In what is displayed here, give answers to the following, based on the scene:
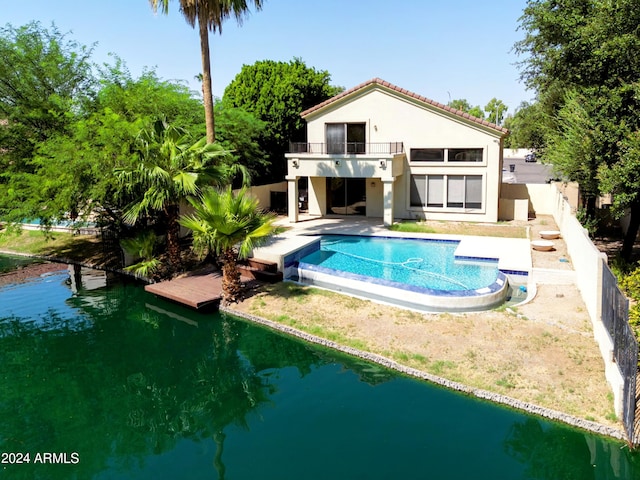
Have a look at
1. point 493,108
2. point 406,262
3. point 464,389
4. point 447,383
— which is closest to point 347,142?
point 406,262

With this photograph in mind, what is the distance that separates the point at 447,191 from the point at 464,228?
2896 mm

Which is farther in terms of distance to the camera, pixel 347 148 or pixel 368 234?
pixel 347 148

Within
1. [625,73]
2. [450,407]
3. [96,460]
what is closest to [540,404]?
[450,407]

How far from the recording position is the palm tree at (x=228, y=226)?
50.0ft

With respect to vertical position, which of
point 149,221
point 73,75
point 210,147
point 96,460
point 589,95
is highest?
point 73,75

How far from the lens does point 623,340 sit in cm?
913

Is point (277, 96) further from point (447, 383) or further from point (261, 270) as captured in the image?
point (447, 383)

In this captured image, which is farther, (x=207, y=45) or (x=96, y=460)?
(x=207, y=45)

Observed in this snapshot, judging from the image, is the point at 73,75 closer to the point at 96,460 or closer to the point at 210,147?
the point at 210,147

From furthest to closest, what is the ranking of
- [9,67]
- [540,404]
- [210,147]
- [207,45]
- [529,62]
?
1. [529,62]
2. [9,67]
3. [207,45]
4. [210,147]
5. [540,404]

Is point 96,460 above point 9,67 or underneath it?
underneath

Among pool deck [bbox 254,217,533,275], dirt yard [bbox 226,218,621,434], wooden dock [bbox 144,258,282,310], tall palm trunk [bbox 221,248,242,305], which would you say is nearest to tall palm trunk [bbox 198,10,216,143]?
pool deck [bbox 254,217,533,275]

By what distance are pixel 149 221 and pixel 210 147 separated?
5.69 metres

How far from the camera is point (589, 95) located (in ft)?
52.5
